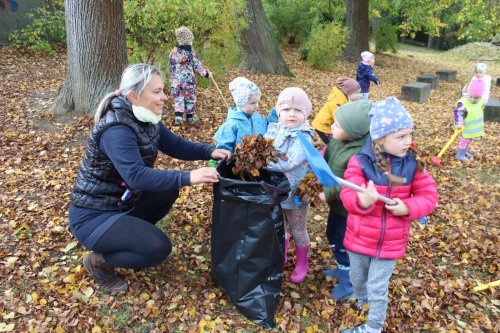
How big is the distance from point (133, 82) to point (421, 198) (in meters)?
1.90

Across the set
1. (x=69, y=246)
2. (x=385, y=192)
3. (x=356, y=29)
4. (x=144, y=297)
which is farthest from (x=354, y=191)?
(x=356, y=29)

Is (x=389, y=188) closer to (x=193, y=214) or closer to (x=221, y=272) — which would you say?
(x=221, y=272)

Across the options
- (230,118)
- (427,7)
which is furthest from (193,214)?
(427,7)

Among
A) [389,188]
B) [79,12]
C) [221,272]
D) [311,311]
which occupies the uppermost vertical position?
[79,12]

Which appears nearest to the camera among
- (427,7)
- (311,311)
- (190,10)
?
(311,311)

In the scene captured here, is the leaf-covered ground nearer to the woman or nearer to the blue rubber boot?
the blue rubber boot

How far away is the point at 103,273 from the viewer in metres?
2.86

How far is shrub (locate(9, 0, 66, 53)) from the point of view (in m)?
10.9

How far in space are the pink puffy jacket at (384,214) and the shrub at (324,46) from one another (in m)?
10.6

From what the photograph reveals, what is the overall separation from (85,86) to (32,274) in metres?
3.46

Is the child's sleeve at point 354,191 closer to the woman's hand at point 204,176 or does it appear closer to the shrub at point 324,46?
the woman's hand at point 204,176

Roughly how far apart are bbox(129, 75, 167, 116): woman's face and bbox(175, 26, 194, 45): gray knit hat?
134 inches

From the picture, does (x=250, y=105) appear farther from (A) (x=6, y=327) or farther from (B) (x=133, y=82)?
(A) (x=6, y=327)

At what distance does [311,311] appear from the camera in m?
2.86
